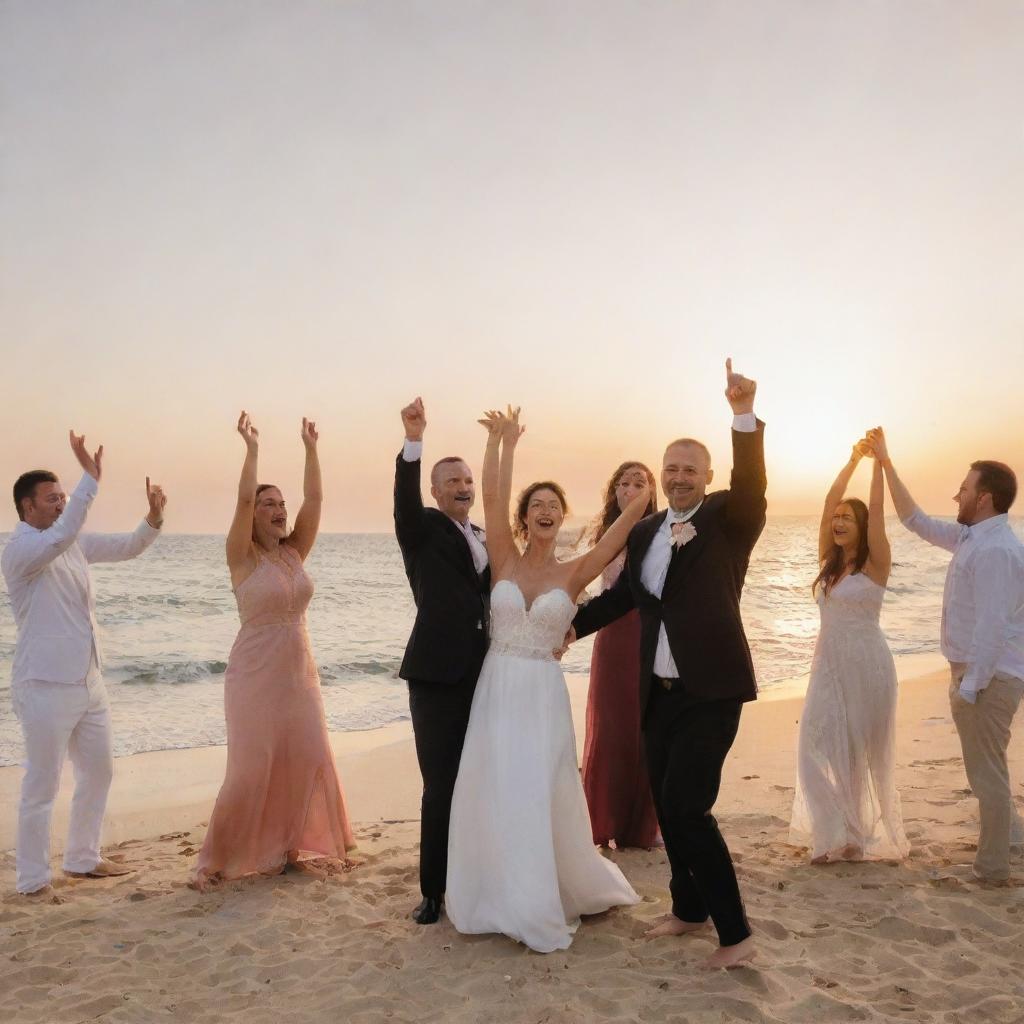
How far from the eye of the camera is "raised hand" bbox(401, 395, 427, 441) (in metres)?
5.05

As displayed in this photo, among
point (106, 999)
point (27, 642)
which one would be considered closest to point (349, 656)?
point (27, 642)

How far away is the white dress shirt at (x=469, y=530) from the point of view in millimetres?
5023

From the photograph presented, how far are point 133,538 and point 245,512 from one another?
1.13m

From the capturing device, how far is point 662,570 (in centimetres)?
463

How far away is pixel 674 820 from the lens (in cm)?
441

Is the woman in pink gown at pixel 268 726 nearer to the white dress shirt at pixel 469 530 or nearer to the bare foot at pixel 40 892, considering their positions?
the bare foot at pixel 40 892

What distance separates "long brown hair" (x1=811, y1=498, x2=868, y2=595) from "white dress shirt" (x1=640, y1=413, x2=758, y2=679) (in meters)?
2.00

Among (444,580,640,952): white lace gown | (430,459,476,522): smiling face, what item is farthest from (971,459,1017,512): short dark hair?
(430,459,476,522): smiling face

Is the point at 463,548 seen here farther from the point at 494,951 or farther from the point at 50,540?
the point at 50,540

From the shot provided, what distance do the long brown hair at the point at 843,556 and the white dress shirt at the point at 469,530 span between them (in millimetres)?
2338

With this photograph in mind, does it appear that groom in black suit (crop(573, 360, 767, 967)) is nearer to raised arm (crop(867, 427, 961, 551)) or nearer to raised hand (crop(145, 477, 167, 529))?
raised arm (crop(867, 427, 961, 551))

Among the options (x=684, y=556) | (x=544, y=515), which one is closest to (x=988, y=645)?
(x=684, y=556)

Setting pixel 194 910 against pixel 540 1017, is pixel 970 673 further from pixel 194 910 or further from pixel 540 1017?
pixel 194 910

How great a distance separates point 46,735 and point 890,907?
16.3ft
